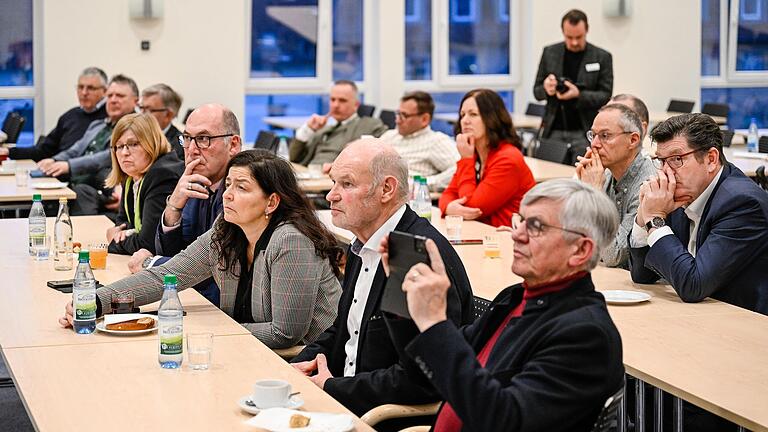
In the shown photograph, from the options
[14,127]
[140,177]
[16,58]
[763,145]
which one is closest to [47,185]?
[140,177]

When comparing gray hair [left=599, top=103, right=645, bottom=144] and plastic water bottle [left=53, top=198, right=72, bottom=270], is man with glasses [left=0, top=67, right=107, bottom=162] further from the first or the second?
gray hair [left=599, top=103, right=645, bottom=144]

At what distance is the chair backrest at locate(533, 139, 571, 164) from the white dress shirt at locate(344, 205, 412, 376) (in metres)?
5.04

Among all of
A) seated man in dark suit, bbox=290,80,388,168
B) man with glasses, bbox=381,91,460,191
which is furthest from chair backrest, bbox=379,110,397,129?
man with glasses, bbox=381,91,460,191

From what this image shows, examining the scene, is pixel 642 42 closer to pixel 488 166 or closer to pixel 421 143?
pixel 421 143

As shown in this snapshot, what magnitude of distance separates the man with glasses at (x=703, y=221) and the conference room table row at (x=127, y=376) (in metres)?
1.46

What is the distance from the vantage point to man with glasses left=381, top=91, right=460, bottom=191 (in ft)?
25.6

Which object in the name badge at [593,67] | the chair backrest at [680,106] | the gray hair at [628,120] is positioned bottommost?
the gray hair at [628,120]

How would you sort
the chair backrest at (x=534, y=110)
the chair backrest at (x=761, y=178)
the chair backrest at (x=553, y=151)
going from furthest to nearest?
the chair backrest at (x=534, y=110), the chair backrest at (x=553, y=151), the chair backrest at (x=761, y=178)

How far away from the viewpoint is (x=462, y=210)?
5969 millimetres

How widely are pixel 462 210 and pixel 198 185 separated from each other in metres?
1.79

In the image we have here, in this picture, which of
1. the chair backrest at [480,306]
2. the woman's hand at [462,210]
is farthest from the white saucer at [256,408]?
the woman's hand at [462,210]

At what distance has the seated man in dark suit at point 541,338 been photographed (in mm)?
2260

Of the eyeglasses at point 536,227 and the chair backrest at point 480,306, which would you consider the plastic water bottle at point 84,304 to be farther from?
the eyeglasses at point 536,227

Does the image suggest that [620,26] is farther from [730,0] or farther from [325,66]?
[325,66]
